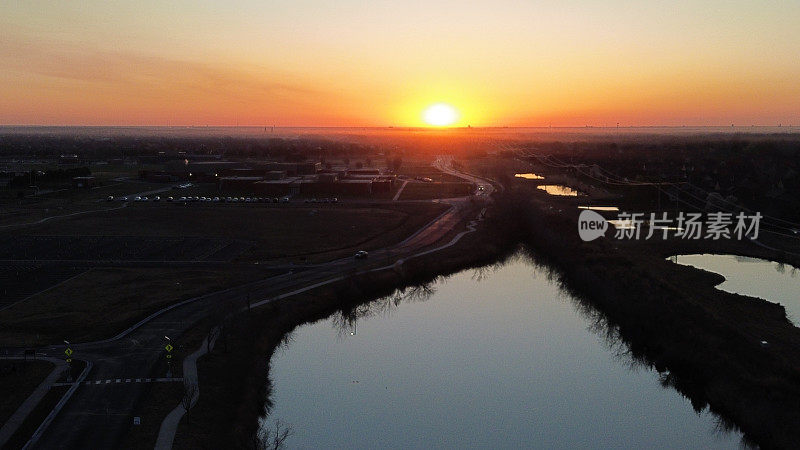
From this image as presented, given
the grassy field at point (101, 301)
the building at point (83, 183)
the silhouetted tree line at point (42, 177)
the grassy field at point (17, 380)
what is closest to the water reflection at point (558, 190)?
the grassy field at point (101, 301)

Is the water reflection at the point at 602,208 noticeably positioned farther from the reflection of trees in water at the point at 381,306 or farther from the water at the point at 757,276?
the reflection of trees in water at the point at 381,306

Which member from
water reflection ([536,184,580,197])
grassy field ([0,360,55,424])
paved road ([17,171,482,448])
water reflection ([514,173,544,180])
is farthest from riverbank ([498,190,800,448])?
water reflection ([514,173,544,180])

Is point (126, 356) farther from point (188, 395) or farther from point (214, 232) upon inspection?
point (214, 232)

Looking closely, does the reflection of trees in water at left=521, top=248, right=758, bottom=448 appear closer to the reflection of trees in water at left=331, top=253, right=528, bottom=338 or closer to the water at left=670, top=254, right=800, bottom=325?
the reflection of trees in water at left=331, top=253, right=528, bottom=338

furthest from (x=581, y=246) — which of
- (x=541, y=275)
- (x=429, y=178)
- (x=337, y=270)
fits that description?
(x=429, y=178)

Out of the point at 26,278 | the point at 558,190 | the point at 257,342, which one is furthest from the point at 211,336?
the point at 558,190
